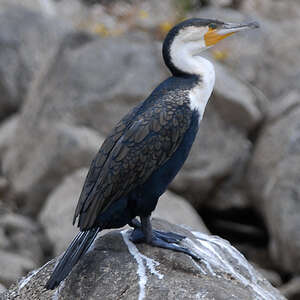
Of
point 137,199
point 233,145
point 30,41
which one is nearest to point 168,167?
point 137,199

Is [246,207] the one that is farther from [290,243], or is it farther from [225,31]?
[225,31]

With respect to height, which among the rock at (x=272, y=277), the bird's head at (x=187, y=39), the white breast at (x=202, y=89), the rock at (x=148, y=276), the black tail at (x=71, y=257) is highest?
the bird's head at (x=187, y=39)

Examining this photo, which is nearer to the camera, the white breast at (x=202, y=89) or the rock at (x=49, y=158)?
the white breast at (x=202, y=89)

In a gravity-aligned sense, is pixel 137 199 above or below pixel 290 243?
above

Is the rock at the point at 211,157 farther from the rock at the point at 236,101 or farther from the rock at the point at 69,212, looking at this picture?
the rock at the point at 69,212

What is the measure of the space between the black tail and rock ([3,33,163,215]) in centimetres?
398

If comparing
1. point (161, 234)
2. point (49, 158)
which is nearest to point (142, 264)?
point (161, 234)

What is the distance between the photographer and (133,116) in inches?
155

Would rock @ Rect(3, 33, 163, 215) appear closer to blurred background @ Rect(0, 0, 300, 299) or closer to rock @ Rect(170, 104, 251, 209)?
blurred background @ Rect(0, 0, 300, 299)

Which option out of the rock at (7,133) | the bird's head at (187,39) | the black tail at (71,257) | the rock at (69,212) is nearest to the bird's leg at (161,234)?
the black tail at (71,257)

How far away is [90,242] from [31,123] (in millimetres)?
4992

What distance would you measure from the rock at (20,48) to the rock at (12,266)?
431 cm

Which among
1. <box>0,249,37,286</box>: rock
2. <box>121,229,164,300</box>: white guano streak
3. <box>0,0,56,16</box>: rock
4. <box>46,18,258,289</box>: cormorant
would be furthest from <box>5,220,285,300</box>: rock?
<box>0,0,56,16</box>: rock

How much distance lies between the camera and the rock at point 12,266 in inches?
249
